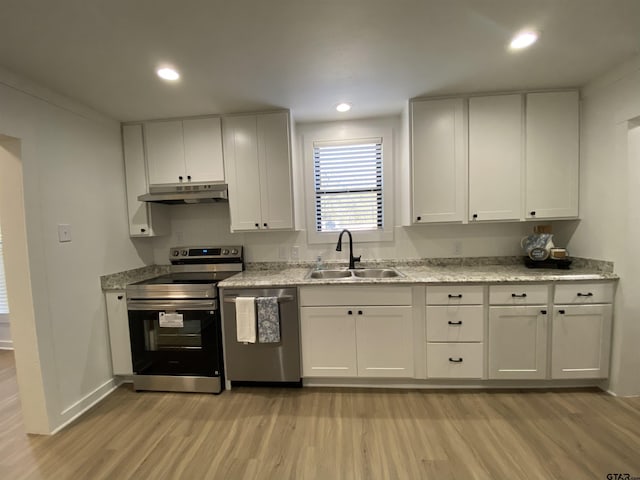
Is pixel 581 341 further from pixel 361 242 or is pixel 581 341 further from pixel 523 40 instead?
pixel 523 40

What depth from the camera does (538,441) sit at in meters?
1.70

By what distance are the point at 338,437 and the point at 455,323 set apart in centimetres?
122

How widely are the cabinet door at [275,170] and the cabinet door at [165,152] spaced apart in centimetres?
80

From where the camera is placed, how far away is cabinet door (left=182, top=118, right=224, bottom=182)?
2586mm

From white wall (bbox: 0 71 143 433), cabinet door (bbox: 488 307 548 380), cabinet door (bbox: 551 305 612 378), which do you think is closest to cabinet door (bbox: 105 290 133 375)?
white wall (bbox: 0 71 143 433)

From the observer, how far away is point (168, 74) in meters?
1.87

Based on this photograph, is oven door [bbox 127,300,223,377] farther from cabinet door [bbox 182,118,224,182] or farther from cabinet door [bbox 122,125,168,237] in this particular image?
cabinet door [bbox 182,118,224,182]

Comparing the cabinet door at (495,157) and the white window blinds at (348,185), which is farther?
the white window blinds at (348,185)

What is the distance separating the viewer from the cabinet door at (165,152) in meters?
2.61

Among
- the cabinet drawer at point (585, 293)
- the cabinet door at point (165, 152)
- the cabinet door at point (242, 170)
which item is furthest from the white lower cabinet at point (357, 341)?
the cabinet door at point (165, 152)

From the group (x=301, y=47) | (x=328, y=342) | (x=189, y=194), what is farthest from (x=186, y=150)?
(x=328, y=342)

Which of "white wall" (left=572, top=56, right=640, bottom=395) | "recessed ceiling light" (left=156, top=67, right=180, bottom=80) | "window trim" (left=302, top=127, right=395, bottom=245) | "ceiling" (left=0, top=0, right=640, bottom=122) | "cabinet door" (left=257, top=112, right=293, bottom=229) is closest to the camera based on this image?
"ceiling" (left=0, top=0, right=640, bottom=122)

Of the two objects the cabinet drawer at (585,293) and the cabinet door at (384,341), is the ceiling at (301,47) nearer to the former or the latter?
the cabinet drawer at (585,293)

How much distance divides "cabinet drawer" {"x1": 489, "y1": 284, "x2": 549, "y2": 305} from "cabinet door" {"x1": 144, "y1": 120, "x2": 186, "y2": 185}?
9.62ft
